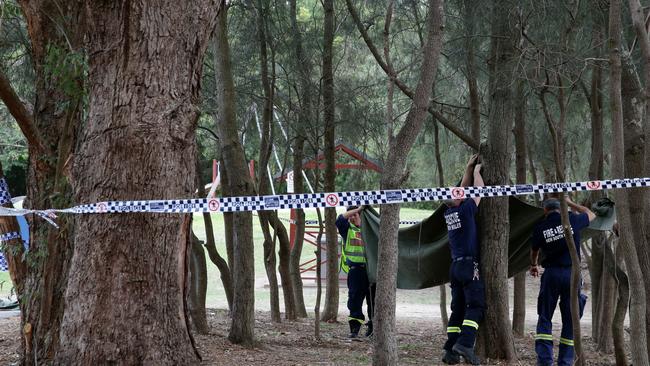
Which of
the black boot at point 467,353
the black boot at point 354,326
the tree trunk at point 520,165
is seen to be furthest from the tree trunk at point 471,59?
the black boot at point 354,326

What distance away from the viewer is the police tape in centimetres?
516

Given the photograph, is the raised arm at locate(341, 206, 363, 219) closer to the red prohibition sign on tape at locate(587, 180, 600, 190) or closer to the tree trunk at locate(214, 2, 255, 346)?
the tree trunk at locate(214, 2, 255, 346)

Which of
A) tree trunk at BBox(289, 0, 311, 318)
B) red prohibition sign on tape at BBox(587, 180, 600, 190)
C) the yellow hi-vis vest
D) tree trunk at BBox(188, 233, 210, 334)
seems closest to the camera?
red prohibition sign on tape at BBox(587, 180, 600, 190)

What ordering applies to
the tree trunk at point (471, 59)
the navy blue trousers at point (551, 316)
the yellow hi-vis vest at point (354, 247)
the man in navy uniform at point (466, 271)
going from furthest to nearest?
the yellow hi-vis vest at point (354, 247) → the tree trunk at point (471, 59) → the navy blue trousers at point (551, 316) → the man in navy uniform at point (466, 271)

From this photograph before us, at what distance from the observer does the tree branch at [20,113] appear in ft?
18.9

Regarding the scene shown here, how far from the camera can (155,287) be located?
16.9 feet

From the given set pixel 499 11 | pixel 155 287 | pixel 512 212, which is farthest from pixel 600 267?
pixel 155 287

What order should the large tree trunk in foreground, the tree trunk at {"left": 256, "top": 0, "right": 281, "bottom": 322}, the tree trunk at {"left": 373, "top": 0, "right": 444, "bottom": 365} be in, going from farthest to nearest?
the tree trunk at {"left": 256, "top": 0, "right": 281, "bottom": 322} → the tree trunk at {"left": 373, "top": 0, "right": 444, "bottom": 365} → the large tree trunk in foreground

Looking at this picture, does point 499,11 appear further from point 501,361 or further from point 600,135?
point 501,361

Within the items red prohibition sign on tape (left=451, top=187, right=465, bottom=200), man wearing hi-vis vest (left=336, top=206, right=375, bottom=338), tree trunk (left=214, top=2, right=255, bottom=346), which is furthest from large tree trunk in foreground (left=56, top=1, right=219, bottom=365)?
man wearing hi-vis vest (left=336, top=206, right=375, bottom=338)

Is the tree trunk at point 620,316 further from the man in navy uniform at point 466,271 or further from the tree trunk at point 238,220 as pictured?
the tree trunk at point 238,220

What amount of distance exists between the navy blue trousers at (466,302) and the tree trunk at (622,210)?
6.13 ft

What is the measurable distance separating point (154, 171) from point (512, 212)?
5147mm

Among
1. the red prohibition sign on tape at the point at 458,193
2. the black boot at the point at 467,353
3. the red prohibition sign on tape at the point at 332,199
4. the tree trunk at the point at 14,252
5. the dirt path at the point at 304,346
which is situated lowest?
the dirt path at the point at 304,346
